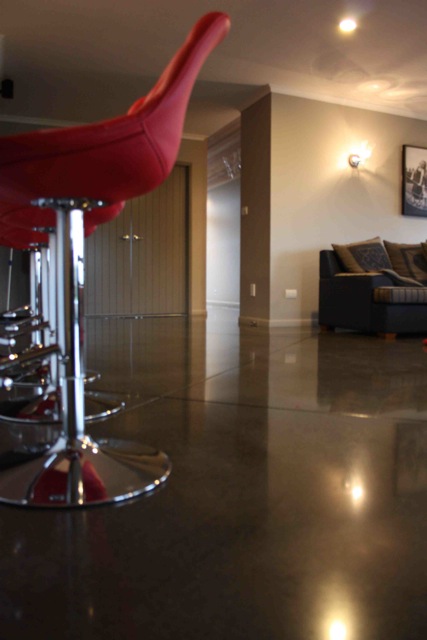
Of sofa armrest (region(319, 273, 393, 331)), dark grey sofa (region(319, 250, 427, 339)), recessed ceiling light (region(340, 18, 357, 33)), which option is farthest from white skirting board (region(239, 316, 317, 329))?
recessed ceiling light (region(340, 18, 357, 33))

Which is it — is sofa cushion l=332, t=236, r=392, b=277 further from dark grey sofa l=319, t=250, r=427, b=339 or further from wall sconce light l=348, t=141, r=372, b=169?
wall sconce light l=348, t=141, r=372, b=169

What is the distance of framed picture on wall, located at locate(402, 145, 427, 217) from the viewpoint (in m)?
5.91

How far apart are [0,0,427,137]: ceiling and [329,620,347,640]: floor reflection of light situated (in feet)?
13.0

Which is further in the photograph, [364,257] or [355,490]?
[364,257]

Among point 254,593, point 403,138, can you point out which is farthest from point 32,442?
point 403,138

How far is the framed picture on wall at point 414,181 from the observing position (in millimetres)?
5914

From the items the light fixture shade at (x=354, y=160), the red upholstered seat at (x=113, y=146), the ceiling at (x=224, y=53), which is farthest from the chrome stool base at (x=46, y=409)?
the light fixture shade at (x=354, y=160)

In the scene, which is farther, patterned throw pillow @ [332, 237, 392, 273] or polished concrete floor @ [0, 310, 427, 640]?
patterned throw pillow @ [332, 237, 392, 273]

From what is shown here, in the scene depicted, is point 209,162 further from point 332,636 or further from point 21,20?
point 332,636

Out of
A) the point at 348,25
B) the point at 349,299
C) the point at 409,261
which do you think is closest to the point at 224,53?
the point at 348,25

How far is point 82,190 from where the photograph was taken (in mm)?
1001

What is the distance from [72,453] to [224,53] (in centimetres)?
428

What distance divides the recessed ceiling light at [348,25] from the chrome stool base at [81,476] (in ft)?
12.6

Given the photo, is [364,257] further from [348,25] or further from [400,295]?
[348,25]
